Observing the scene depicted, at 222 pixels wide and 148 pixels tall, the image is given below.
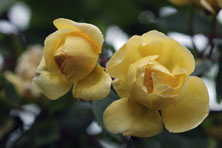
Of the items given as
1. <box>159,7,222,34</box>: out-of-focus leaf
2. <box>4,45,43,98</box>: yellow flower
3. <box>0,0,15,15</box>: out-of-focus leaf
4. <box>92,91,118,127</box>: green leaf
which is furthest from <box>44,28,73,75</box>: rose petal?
<box>0,0,15,15</box>: out-of-focus leaf

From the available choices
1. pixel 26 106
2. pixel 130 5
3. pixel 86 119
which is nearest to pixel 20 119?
pixel 26 106

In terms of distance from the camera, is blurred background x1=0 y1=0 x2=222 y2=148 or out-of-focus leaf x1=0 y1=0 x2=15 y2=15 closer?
blurred background x1=0 y1=0 x2=222 y2=148

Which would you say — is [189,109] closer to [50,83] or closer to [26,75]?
[50,83]

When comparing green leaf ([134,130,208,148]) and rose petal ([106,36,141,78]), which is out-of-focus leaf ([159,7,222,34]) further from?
rose petal ([106,36,141,78])

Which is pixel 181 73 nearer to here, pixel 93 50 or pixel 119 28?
pixel 93 50

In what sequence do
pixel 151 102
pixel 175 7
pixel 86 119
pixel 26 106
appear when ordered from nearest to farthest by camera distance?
pixel 151 102
pixel 86 119
pixel 26 106
pixel 175 7

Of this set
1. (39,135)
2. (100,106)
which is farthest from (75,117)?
(100,106)
